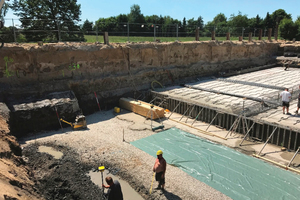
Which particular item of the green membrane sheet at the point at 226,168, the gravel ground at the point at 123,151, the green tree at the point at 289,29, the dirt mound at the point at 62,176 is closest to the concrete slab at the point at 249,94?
the green membrane sheet at the point at 226,168

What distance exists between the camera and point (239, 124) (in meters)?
12.4

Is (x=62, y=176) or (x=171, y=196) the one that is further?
(x=62, y=176)

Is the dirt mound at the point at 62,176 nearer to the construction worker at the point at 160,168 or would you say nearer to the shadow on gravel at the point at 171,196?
the construction worker at the point at 160,168

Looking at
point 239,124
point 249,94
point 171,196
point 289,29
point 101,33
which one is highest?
point 289,29

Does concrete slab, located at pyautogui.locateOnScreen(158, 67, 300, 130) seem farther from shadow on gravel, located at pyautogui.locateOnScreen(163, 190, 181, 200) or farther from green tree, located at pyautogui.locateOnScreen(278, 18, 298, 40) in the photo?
green tree, located at pyautogui.locateOnScreen(278, 18, 298, 40)

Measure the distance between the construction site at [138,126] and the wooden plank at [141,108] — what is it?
69 mm

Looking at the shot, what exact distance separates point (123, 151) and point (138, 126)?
2.97m

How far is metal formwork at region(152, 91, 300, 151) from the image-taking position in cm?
1055

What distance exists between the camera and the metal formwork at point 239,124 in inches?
415

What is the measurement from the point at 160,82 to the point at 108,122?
763 cm

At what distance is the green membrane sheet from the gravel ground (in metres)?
0.46

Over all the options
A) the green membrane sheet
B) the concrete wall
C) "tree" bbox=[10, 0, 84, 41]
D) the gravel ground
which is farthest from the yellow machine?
"tree" bbox=[10, 0, 84, 41]

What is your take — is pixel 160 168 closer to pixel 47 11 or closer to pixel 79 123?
pixel 79 123

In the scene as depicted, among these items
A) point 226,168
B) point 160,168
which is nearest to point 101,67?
point 160,168
